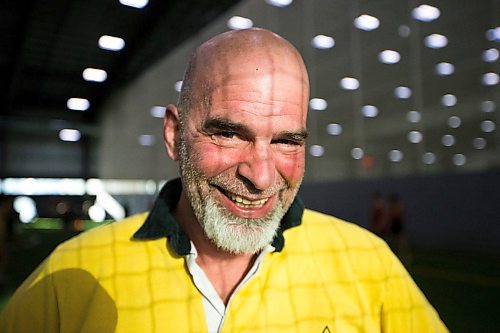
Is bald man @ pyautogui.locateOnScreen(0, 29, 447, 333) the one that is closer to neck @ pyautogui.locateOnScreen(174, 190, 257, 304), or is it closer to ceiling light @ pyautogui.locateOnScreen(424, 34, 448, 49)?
neck @ pyautogui.locateOnScreen(174, 190, 257, 304)

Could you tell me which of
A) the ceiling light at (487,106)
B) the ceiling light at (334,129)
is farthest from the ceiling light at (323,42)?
the ceiling light at (487,106)

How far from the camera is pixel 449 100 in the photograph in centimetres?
723

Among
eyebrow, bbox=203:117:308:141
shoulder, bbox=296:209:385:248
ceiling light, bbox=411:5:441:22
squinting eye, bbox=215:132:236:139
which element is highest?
ceiling light, bbox=411:5:441:22

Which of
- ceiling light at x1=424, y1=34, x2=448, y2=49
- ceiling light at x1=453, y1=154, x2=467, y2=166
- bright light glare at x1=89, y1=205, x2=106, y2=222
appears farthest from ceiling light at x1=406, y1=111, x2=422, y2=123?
bright light glare at x1=89, y1=205, x2=106, y2=222

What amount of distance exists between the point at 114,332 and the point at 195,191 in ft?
1.02

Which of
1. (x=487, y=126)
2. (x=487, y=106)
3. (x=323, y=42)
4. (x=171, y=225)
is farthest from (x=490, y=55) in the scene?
(x=171, y=225)

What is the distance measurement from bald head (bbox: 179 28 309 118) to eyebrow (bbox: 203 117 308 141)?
41 millimetres

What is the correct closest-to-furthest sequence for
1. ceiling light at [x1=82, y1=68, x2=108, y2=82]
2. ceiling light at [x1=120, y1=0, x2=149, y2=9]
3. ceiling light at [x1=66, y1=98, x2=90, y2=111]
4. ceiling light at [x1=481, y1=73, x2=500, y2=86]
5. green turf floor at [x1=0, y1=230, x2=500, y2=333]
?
ceiling light at [x1=120, y1=0, x2=149, y2=9], ceiling light at [x1=82, y1=68, x2=108, y2=82], green turf floor at [x1=0, y1=230, x2=500, y2=333], ceiling light at [x1=66, y1=98, x2=90, y2=111], ceiling light at [x1=481, y1=73, x2=500, y2=86]

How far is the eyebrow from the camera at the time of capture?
78 cm

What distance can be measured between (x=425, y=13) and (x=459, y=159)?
2560 mm

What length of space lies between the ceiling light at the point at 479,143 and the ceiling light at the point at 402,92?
4.55 ft

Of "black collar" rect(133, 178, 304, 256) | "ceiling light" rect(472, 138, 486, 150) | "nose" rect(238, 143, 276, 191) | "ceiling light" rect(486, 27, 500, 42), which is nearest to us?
"nose" rect(238, 143, 276, 191)

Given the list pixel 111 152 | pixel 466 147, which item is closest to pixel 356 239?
pixel 466 147

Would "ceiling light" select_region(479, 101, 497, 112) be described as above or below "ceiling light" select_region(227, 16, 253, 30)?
above
